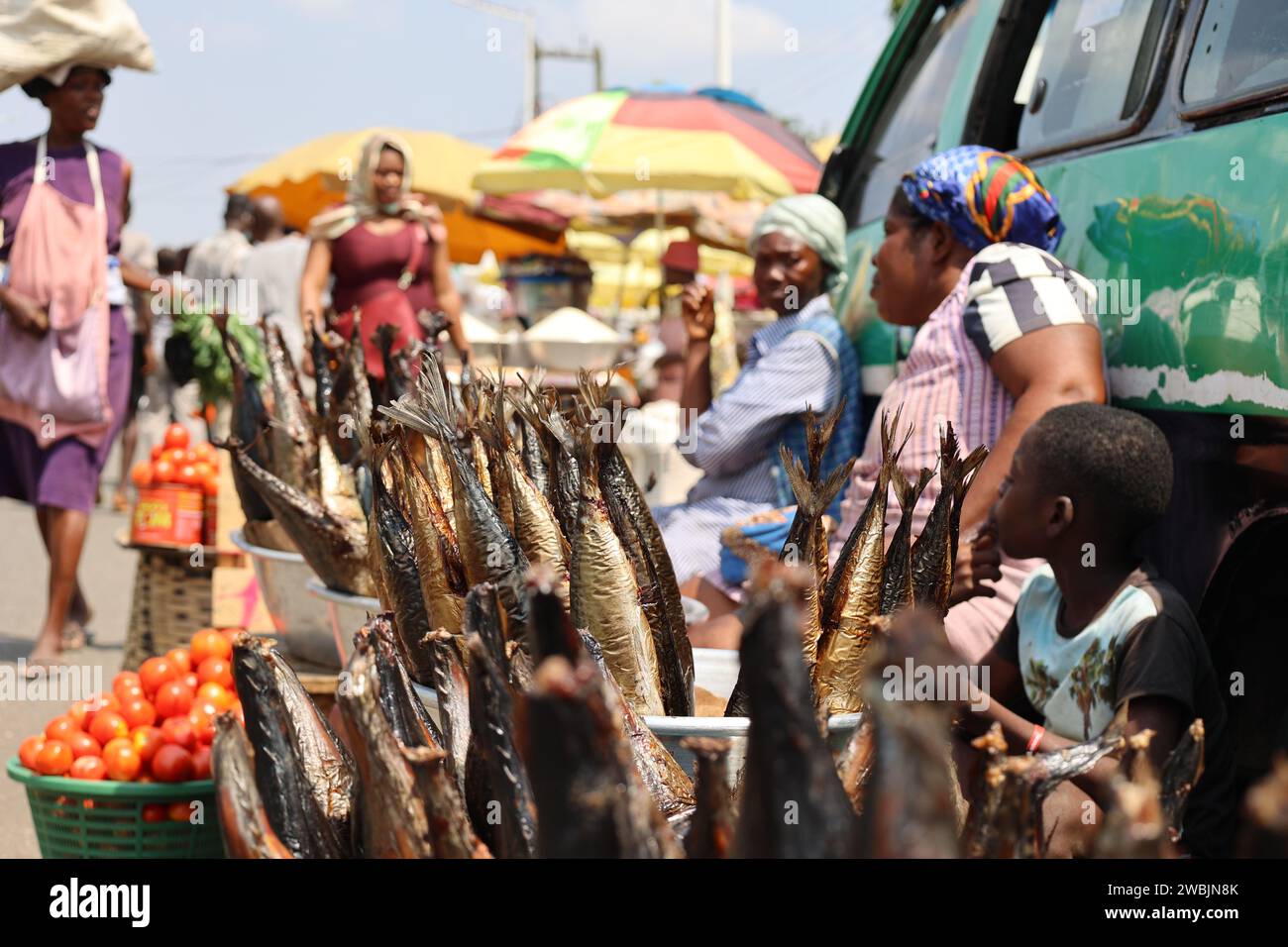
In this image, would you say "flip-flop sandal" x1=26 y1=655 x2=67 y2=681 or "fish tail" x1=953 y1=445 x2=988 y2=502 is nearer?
"fish tail" x1=953 y1=445 x2=988 y2=502

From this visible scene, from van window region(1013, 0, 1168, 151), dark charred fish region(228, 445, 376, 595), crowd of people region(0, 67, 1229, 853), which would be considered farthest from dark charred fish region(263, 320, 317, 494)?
van window region(1013, 0, 1168, 151)

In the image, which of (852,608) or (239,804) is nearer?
(239,804)

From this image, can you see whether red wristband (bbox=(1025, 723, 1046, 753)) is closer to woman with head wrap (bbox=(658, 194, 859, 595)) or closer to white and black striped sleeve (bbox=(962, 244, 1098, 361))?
white and black striped sleeve (bbox=(962, 244, 1098, 361))

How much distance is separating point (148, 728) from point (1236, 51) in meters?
2.47

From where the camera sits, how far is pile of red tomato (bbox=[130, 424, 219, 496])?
4980mm

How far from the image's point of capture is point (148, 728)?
2650mm

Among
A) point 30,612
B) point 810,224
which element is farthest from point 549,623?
point 30,612

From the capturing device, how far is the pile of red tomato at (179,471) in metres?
4.98

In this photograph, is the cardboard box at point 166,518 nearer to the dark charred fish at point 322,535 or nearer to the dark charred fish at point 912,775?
the dark charred fish at point 322,535

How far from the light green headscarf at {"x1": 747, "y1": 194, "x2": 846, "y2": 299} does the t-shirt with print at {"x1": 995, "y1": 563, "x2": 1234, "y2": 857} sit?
8.01ft

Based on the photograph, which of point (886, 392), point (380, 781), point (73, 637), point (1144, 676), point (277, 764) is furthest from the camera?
point (73, 637)

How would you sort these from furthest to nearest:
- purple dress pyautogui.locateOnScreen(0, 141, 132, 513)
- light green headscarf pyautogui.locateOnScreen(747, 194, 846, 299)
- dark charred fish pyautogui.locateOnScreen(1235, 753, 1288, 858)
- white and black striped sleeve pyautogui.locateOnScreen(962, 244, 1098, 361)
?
purple dress pyautogui.locateOnScreen(0, 141, 132, 513) → light green headscarf pyautogui.locateOnScreen(747, 194, 846, 299) → white and black striped sleeve pyautogui.locateOnScreen(962, 244, 1098, 361) → dark charred fish pyautogui.locateOnScreen(1235, 753, 1288, 858)

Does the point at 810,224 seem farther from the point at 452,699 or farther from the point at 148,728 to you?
the point at 452,699

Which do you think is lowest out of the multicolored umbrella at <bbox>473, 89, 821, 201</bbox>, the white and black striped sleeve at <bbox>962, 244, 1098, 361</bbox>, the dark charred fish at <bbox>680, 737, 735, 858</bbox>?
the dark charred fish at <bbox>680, 737, 735, 858</bbox>
